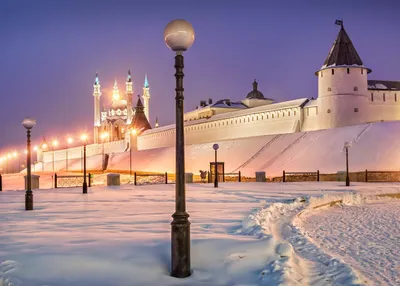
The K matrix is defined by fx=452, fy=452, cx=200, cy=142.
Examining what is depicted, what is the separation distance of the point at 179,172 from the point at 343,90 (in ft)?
153

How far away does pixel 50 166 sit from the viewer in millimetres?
99875

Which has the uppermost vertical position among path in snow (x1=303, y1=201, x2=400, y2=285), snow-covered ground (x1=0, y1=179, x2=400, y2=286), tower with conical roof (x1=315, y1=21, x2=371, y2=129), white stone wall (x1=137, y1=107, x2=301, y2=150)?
tower with conical roof (x1=315, y1=21, x2=371, y2=129)

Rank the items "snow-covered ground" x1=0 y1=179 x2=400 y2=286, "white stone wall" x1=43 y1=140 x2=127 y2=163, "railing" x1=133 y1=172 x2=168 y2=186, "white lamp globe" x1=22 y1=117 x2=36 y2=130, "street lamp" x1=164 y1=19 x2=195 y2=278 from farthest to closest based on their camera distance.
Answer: "white stone wall" x1=43 y1=140 x2=127 y2=163, "railing" x1=133 y1=172 x2=168 y2=186, "white lamp globe" x1=22 y1=117 x2=36 y2=130, "street lamp" x1=164 y1=19 x2=195 y2=278, "snow-covered ground" x1=0 y1=179 x2=400 y2=286

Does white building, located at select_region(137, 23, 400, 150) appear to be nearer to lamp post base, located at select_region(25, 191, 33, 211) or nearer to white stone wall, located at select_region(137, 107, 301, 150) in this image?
white stone wall, located at select_region(137, 107, 301, 150)

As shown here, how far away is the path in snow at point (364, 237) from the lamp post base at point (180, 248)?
2.63 m

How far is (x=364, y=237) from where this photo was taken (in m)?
9.63

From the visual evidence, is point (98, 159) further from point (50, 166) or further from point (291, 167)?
point (291, 167)

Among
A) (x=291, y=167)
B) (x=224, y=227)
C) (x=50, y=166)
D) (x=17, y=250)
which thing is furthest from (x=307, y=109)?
(x=50, y=166)

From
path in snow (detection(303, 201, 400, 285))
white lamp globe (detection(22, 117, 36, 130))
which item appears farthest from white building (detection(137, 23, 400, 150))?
white lamp globe (detection(22, 117, 36, 130))

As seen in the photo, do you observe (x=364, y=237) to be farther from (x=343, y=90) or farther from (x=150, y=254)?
(x=343, y=90)

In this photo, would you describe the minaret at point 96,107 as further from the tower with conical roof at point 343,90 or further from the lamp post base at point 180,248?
the lamp post base at point 180,248

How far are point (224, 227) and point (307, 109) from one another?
44699 millimetres

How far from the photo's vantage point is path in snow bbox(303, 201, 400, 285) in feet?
22.8

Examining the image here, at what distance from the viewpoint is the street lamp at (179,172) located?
5.68m
